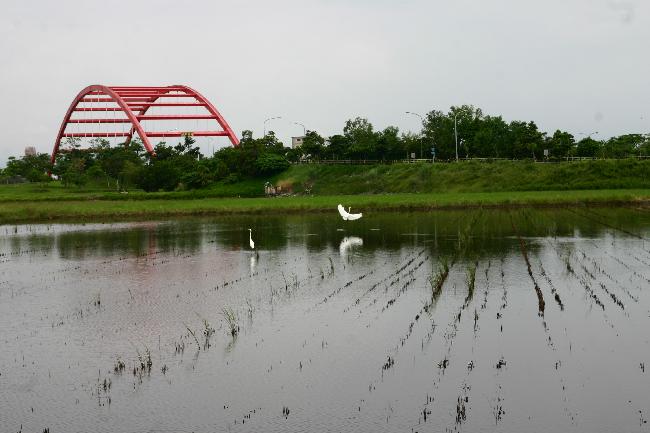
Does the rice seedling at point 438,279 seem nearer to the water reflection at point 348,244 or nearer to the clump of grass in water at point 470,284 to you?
the clump of grass in water at point 470,284

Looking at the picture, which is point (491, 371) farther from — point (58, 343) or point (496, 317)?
point (58, 343)

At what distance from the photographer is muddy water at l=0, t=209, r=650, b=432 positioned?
388 inches

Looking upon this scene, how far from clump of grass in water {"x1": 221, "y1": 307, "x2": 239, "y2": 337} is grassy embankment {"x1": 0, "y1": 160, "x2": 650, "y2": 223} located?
119ft

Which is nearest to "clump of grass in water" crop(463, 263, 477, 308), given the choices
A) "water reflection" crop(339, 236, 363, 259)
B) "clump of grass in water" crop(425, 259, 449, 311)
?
"clump of grass in water" crop(425, 259, 449, 311)

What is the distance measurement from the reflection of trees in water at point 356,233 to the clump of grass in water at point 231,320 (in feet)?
36.0

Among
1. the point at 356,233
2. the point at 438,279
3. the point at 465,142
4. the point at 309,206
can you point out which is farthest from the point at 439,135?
the point at 438,279

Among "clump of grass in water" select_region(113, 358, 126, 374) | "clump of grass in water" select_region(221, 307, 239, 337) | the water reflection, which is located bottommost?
"clump of grass in water" select_region(113, 358, 126, 374)

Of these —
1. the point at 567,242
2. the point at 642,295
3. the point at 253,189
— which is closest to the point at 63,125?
the point at 253,189

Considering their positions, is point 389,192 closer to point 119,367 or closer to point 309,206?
point 309,206

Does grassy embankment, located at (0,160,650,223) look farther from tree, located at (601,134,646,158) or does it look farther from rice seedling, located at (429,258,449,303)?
rice seedling, located at (429,258,449,303)

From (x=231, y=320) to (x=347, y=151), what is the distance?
292 feet

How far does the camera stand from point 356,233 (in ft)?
117

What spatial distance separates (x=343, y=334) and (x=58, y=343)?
5.64 metres

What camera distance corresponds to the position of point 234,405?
33.7ft
